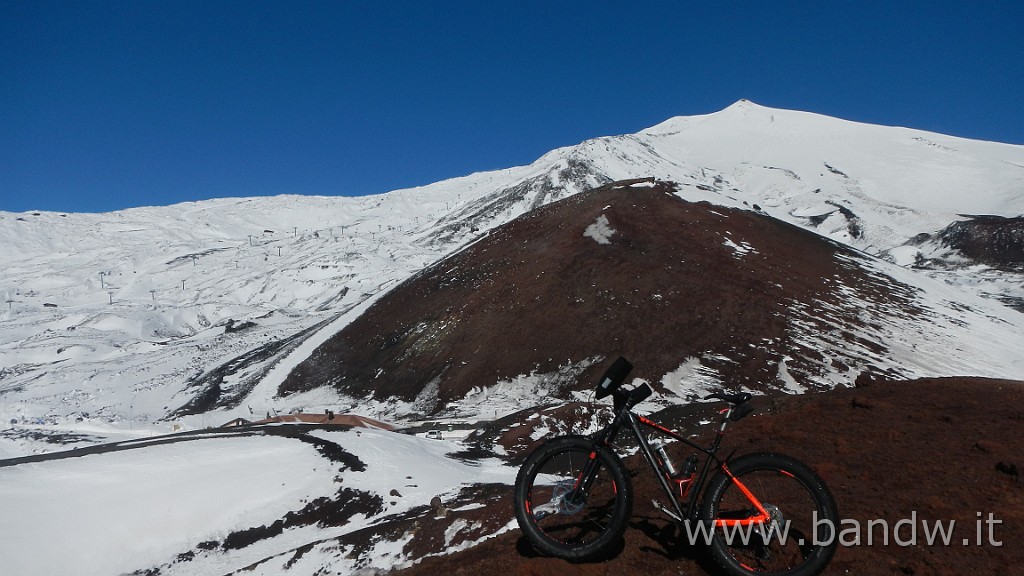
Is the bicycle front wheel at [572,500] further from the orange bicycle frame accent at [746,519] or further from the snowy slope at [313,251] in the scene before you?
the snowy slope at [313,251]

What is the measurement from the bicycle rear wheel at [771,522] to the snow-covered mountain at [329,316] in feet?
12.8

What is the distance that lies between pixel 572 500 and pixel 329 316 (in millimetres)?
57617

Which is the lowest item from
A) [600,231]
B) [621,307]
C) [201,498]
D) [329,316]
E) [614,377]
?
[201,498]

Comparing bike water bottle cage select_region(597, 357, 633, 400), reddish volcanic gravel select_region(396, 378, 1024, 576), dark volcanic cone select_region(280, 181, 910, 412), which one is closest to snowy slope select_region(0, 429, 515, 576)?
reddish volcanic gravel select_region(396, 378, 1024, 576)

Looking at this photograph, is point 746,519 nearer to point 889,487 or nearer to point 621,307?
point 889,487

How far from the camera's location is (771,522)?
4.60 metres

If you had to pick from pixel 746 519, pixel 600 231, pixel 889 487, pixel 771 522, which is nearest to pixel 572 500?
pixel 746 519

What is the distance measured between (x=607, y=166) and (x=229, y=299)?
77.5 metres

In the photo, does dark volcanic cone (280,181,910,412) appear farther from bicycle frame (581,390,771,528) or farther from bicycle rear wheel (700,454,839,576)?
bicycle frame (581,390,771,528)

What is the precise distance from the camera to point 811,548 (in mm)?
4605

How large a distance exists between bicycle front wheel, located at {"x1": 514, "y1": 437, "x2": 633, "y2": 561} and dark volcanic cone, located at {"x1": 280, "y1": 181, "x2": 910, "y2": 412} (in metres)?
18.6

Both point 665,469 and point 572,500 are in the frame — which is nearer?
point 665,469

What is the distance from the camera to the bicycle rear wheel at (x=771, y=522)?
445 cm

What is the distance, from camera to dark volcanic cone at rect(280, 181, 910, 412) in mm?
25031
